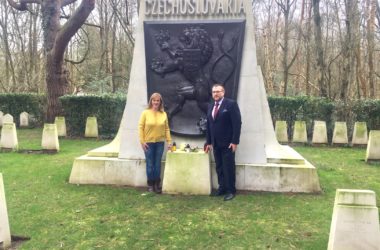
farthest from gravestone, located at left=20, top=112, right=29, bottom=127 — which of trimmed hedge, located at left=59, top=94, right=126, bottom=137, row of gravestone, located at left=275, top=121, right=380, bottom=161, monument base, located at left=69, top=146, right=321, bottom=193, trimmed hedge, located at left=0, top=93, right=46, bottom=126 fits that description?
monument base, located at left=69, top=146, right=321, bottom=193

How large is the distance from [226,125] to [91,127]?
10948 millimetres

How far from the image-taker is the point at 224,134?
280 inches

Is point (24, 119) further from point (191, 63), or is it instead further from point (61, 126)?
point (191, 63)

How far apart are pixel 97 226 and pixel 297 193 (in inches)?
150

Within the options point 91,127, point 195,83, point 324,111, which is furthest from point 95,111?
point 195,83

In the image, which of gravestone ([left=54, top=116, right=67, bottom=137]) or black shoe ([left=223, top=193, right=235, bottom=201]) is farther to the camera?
gravestone ([left=54, top=116, right=67, bottom=137])

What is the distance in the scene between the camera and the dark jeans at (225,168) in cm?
718

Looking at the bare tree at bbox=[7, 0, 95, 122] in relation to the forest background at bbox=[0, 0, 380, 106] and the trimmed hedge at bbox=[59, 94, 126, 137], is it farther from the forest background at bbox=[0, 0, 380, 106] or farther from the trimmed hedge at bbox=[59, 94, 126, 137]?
the forest background at bbox=[0, 0, 380, 106]

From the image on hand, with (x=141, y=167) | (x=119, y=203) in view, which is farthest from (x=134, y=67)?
(x=119, y=203)

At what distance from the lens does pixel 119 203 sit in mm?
6938

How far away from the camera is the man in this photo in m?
7.04

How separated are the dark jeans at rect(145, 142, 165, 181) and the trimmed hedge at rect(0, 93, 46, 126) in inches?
633

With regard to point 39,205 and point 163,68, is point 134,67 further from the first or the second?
point 39,205

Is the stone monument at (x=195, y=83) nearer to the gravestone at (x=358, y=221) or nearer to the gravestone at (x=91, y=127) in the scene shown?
the gravestone at (x=358, y=221)
